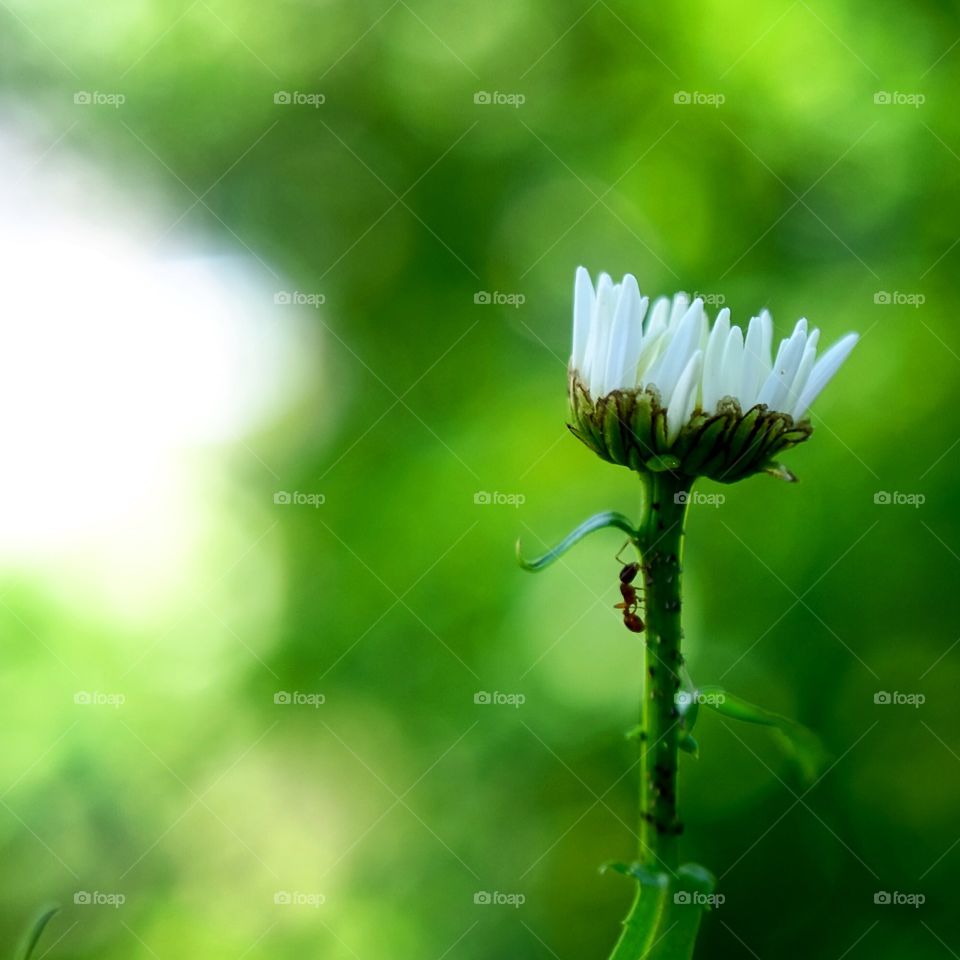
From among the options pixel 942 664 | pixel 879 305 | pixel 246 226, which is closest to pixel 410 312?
pixel 246 226
